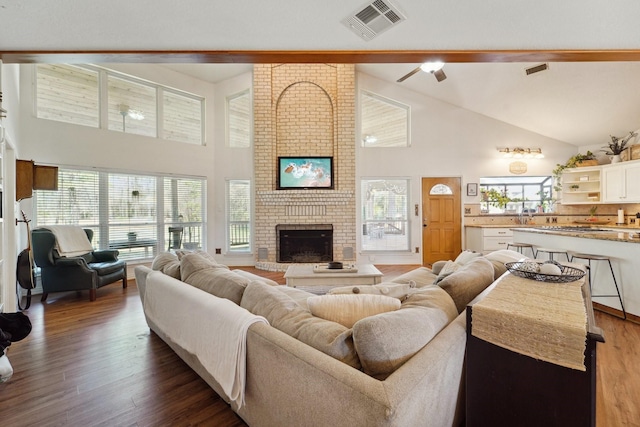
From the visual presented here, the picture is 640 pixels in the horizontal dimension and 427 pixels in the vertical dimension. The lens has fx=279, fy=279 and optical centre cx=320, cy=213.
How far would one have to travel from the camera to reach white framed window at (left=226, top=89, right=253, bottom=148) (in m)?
6.12

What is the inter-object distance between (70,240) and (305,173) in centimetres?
386

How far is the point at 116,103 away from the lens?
16.3 ft

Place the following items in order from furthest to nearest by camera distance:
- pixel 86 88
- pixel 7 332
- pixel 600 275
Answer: pixel 86 88
pixel 600 275
pixel 7 332

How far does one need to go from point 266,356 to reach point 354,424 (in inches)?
18.3

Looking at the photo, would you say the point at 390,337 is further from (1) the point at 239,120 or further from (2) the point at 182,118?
(2) the point at 182,118

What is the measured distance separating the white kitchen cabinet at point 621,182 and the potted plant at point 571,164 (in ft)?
1.17

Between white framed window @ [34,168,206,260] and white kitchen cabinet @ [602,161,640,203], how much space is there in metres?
7.99

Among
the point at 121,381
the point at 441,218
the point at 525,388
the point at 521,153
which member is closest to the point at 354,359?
the point at 525,388

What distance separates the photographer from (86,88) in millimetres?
4668

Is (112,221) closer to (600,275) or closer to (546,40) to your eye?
(546,40)

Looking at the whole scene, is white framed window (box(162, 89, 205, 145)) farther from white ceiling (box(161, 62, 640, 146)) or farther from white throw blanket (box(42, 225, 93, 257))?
white throw blanket (box(42, 225, 93, 257))

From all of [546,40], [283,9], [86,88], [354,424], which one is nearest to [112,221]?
[86,88]

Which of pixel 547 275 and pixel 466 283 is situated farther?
pixel 466 283

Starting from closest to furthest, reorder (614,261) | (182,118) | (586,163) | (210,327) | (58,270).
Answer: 1. (210,327)
2. (614,261)
3. (58,270)
4. (586,163)
5. (182,118)
